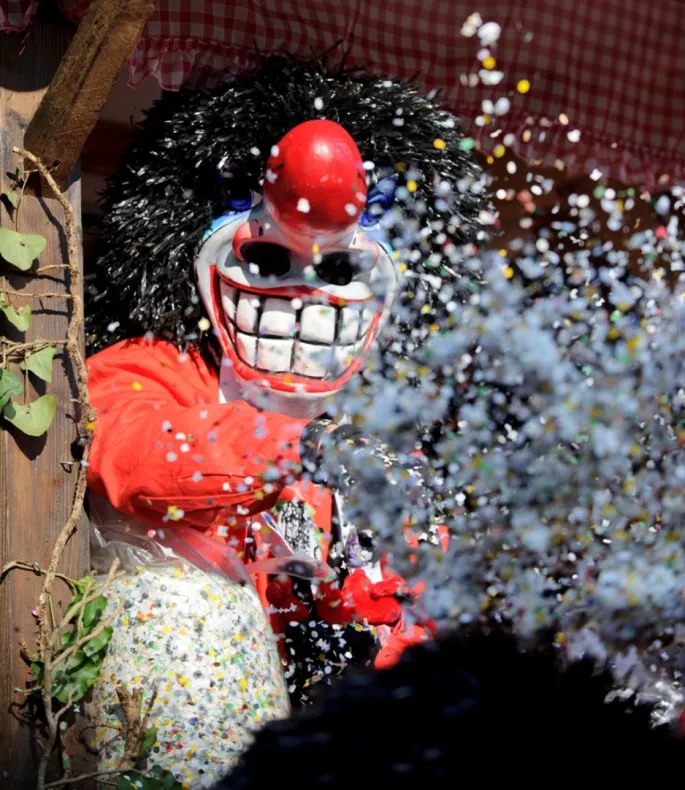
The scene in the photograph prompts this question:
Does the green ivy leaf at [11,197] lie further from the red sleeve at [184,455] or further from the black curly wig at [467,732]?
the black curly wig at [467,732]

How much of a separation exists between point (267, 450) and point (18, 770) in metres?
0.55

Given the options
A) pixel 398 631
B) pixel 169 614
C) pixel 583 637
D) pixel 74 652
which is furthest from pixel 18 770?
pixel 583 637

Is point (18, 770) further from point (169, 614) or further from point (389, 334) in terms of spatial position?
point (389, 334)

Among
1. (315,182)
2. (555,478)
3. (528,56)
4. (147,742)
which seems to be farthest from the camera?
(528,56)

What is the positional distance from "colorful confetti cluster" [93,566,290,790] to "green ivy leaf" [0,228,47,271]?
0.48 metres

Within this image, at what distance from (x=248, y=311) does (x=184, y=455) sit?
13.7 inches

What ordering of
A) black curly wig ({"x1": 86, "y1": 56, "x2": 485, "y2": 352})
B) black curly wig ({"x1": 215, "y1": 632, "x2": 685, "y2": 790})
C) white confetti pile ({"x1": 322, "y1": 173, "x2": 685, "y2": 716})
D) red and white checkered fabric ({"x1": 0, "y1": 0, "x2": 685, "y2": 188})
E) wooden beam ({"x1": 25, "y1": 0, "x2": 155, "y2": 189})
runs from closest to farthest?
1. black curly wig ({"x1": 215, "y1": 632, "x2": 685, "y2": 790})
2. white confetti pile ({"x1": 322, "y1": 173, "x2": 685, "y2": 716})
3. wooden beam ({"x1": 25, "y1": 0, "x2": 155, "y2": 189})
4. black curly wig ({"x1": 86, "y1": 56, "x2": 485, "y2": 352})
5. red and white checkered fabric ({"x1": 0, "y1": 0, "x2": 685, "y2": 188})

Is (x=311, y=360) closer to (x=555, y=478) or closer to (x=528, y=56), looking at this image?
(x=555, y=478)

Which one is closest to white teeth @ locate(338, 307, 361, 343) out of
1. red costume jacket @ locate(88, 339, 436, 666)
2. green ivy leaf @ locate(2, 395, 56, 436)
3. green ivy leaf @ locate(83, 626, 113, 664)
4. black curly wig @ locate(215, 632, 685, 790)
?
red costume jacket @ locate(88, 339, 436, 666)

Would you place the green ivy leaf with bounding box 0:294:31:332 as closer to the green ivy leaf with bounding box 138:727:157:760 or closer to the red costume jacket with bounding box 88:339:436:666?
the red costume jacket with bounding box 88:339:436:666

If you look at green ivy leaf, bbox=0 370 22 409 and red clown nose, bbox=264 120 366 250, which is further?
red clown nose, bbox=264 120 366 250

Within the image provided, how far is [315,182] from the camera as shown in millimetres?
1654

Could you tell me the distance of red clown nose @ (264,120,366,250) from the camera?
1.66 meters

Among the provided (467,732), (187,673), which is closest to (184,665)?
(187,673)
